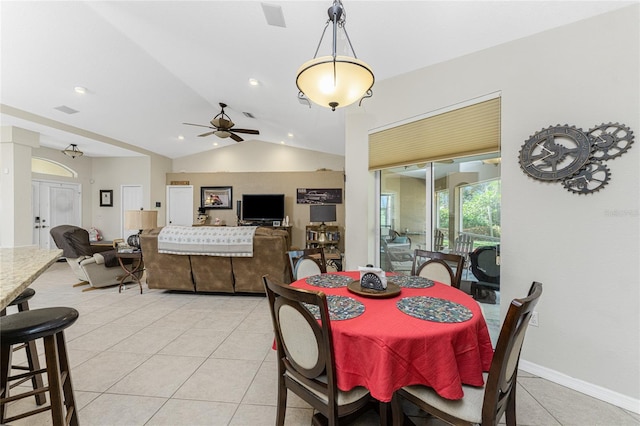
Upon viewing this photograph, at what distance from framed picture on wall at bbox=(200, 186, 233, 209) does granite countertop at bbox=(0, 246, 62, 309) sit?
6.38 m

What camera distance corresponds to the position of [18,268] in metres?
1.32

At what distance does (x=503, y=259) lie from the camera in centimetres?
231

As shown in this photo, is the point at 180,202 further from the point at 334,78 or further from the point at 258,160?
the point at 334,78

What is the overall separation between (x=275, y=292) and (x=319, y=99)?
1.26 metres

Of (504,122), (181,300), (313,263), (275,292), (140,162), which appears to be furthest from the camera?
(140,162)

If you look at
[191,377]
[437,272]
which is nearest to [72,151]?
[191,377]

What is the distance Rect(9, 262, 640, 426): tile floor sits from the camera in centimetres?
168

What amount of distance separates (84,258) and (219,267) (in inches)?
92.3

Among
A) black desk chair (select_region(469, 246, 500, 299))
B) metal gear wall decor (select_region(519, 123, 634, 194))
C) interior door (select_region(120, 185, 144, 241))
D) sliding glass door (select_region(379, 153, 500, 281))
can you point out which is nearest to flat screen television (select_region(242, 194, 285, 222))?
interior door (select_region(120, 185, 144, 241))

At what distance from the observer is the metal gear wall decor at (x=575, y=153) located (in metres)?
1.81

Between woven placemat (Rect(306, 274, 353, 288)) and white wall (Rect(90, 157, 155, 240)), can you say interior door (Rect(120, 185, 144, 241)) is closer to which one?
white wall (Rect(90, 157, 155, 240))

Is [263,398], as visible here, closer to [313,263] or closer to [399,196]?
[313,263]

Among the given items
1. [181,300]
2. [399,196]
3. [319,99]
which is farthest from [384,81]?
[181,300]

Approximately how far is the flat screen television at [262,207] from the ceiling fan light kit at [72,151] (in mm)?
3882
